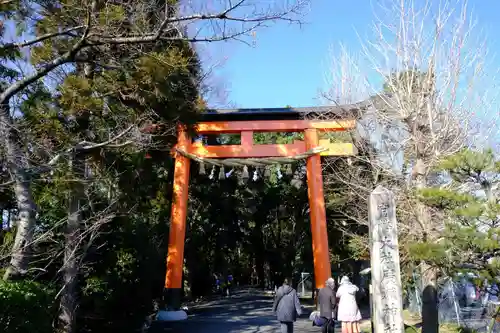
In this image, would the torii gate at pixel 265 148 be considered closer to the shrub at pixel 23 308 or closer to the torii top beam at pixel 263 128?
the torii top beam at pixel 263 128

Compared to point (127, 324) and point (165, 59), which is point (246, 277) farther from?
point (165, 59)

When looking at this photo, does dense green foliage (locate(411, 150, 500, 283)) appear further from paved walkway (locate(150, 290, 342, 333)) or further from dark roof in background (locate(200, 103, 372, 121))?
dark roof in background (locate(200, 103, 372, 121))

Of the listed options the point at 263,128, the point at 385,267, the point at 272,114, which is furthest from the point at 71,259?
the point at 272,114

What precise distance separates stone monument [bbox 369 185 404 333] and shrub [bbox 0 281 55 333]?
4.81 meters

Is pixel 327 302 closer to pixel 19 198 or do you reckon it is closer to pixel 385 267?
pixel 385 267

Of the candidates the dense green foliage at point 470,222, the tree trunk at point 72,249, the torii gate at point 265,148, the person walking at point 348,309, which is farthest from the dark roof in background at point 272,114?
the person walking at point 348,309

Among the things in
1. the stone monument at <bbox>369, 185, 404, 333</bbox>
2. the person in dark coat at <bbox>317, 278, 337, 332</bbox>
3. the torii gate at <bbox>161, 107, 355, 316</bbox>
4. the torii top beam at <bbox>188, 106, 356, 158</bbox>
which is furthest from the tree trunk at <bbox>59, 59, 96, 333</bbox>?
the torii top beam at <bbox>188, 106, 356, 158</bbox>

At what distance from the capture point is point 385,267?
22.2 feet

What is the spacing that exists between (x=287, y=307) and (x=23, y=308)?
4.06 m

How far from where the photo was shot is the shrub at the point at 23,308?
611cm

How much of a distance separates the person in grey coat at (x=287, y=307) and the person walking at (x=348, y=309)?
0.72 metres

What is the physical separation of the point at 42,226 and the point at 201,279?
17.3m

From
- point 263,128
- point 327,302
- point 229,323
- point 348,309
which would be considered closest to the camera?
point 348,309

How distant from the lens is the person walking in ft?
26.4
